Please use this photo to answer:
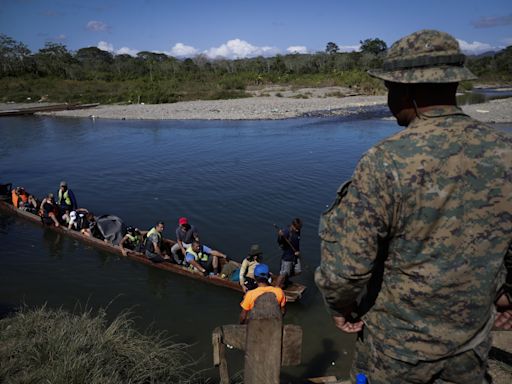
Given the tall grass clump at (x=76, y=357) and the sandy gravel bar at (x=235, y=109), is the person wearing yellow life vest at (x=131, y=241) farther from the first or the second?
the sandy gravel bar at (x=235, y=109)

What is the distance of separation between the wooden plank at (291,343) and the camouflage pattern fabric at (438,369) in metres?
0.48

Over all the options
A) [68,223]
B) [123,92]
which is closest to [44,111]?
[123,92]

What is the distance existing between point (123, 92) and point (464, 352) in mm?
56247

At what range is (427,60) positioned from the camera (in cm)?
184

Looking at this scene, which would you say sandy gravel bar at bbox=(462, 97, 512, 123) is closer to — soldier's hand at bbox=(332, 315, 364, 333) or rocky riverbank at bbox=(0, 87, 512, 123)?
rocky riverbank at bbox=(0, 87, 512, 123)

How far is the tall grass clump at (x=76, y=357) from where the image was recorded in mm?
3961

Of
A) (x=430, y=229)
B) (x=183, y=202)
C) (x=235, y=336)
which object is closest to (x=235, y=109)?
(x=183, y=202)

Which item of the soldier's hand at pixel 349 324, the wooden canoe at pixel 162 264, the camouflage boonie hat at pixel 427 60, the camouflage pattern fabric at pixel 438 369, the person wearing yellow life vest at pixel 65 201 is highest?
the camouflage boonie hat at pixel 427 60

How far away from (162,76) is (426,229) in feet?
239

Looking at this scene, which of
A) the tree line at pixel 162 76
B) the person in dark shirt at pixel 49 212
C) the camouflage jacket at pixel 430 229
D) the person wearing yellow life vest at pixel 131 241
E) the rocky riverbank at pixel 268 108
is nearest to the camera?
the camouflage jacket at pixel 430 229

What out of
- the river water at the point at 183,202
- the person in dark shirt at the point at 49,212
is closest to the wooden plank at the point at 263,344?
the river water at the point at 183,202

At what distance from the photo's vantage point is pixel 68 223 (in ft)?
41.3

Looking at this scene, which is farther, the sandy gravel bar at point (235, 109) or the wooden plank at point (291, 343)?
the sandy gravel bar at point (235, 109)

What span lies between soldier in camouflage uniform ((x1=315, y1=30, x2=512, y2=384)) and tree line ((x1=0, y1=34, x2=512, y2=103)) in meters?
48.7
